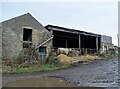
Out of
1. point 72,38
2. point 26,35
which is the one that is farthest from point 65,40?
point 26,35

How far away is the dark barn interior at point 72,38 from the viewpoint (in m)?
29.4

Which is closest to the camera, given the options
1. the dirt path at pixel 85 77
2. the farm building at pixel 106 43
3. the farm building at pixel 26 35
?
the dirt path at pixel 85 77

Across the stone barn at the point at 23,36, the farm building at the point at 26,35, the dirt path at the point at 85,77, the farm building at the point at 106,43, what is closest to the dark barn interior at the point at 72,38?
the farm building at the point at 26,35

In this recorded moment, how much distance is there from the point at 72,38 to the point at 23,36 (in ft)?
32.8

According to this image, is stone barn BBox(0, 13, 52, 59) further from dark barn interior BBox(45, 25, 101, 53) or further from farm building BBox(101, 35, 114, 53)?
farm building BBox(101, 35, 114, 53)

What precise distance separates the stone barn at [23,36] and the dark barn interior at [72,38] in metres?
1.73

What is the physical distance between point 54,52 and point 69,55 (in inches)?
76.6

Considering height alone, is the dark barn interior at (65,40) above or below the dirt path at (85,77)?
above

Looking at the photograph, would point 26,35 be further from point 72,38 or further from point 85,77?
point 85,77

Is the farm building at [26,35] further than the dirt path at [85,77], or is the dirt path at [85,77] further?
the farm building at [26,35]

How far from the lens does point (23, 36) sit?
2633cm

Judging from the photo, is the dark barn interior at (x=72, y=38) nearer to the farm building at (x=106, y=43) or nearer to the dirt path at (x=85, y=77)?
the farm building at (x=106, y=43)

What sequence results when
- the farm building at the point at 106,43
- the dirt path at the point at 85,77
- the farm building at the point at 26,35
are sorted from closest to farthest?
the dirt path at the point at 85,77
the farm building at the point at 26,35
the farm building at the point at 106,43

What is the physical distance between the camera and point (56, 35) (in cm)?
3155
